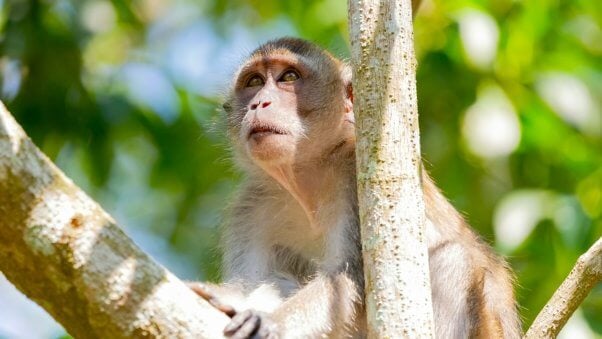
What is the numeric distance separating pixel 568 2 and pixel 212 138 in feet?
13.1

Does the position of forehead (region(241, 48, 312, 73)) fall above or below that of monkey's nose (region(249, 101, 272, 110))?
above

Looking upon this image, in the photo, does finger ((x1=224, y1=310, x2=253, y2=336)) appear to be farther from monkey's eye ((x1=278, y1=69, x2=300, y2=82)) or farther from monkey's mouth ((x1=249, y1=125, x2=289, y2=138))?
monkey's eye ((x1=278, y1=69, x2=300, y2=82))

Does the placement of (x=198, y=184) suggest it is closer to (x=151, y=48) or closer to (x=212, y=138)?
(x=212, y=138)

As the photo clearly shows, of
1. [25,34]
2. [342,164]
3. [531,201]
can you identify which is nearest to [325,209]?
[342,164]

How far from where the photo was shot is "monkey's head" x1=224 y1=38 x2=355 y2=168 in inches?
327

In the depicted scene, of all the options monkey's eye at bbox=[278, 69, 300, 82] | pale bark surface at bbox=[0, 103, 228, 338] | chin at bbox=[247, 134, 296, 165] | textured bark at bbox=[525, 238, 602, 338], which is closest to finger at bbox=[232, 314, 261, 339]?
pale bark surface at bbox=[0, 103, 228, 338]

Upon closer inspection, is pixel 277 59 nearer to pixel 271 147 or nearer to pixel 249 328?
pixel 271 147

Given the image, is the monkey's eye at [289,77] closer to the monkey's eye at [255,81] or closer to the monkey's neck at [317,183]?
Result: the monkey's eye at [255,81]

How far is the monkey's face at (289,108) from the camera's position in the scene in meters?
8.28

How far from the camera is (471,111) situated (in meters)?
9.82

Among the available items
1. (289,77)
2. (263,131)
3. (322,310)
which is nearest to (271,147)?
(263,131)

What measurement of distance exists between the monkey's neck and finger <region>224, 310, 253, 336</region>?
6.84ft

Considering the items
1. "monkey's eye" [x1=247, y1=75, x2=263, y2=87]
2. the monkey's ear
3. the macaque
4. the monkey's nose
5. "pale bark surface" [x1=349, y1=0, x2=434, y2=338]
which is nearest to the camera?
"pale bark surface" [x1=349, y1=0, x2=434, y2=338]

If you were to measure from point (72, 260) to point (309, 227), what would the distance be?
13.9 feet
